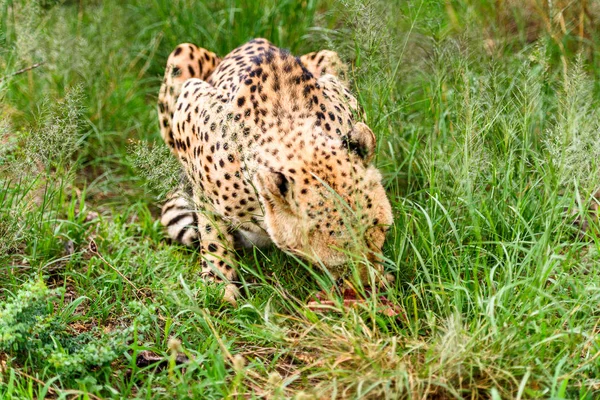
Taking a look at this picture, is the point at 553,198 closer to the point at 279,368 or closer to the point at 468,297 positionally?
the point at 468,297

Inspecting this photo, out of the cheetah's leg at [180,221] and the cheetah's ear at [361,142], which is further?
the cheetah's leg at [180,221]

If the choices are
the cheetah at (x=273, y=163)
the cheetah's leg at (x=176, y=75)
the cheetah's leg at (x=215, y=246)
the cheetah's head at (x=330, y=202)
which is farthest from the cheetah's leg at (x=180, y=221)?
the cheetah's head at (x=330, y=202)

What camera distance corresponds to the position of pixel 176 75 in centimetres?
514

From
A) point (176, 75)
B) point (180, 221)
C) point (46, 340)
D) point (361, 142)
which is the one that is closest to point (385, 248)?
point (361, 142)

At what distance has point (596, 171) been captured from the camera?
11.6 feet

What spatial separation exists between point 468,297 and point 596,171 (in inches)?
32.6

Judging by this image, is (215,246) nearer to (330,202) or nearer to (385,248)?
(385,248)

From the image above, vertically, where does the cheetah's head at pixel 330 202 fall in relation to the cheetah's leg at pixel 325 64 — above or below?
below

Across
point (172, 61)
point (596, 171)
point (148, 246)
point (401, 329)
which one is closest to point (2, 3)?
point (172, 61)

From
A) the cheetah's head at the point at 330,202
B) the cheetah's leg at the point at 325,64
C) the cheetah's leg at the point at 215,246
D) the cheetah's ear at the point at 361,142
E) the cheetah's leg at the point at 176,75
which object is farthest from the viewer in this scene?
the cheetah's leg at the point at 176,75

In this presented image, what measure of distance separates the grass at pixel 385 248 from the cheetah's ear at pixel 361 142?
1.48ft

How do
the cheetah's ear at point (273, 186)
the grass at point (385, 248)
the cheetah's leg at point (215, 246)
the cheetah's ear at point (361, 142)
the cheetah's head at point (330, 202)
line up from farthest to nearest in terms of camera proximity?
the cheetah's leg at point (215, 246) → the cheetah's ear at point (361, 142) → the cheetah's ear at point (273, 186) → the cheetah's head at point (330, 202) → the grass at point (385, 248)

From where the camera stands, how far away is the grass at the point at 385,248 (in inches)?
127

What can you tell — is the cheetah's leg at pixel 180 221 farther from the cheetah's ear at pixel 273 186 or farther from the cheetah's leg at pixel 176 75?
the cheetah's ear at pixel 273 186
